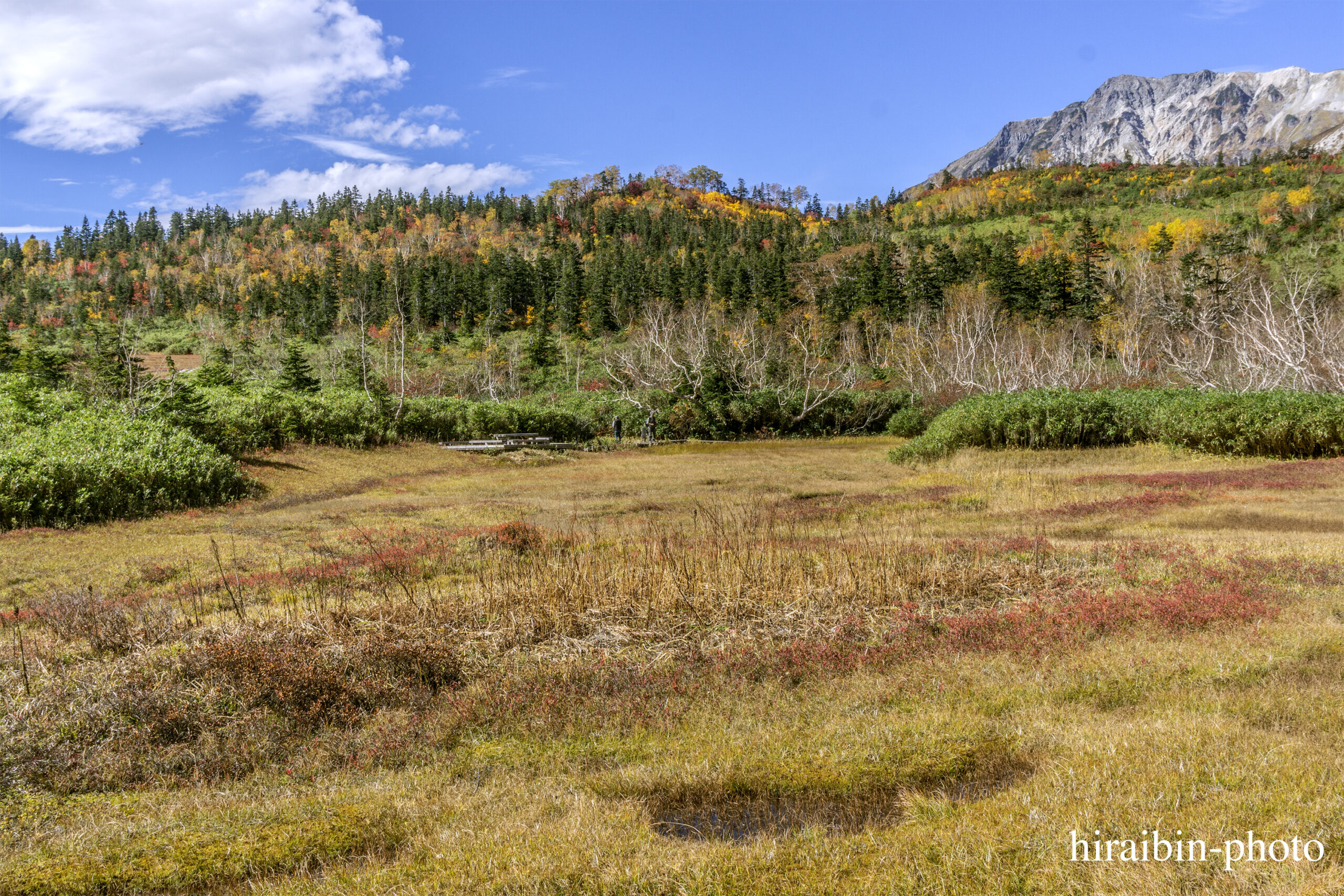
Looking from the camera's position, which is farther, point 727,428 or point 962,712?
point 727,428

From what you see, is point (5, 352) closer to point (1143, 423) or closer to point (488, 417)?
point (488, 417)

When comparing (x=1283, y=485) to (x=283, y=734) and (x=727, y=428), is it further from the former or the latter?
(x=727, y=428)

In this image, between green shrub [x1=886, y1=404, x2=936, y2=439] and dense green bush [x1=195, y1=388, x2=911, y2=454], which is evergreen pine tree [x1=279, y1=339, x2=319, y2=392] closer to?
dense green bush [x1=195, y1=388, x2=911, y2=454]

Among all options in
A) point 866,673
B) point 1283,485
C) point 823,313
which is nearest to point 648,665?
point 866,673

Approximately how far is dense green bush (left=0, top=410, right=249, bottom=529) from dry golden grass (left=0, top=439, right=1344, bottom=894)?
10.7ft

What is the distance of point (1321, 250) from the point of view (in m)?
74.6

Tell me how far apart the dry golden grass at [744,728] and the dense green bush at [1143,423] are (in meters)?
12.2

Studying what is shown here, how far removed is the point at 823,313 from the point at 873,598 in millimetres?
76558

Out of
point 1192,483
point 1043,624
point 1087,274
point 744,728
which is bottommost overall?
point 744,728

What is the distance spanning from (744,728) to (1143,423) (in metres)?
27.6

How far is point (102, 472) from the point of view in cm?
1725

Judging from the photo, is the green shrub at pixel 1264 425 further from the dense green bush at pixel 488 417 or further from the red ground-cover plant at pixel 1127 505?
the dense green bush at pixel 488 417

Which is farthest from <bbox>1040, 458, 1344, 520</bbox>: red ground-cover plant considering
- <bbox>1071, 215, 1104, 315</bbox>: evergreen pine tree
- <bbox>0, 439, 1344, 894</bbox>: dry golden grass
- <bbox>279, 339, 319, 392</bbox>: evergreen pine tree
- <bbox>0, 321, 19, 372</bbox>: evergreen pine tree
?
<bbox>1071, 215, 1104, 315</bbox>: evergreen pine tree

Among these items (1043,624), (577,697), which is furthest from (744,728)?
(1043,624)
